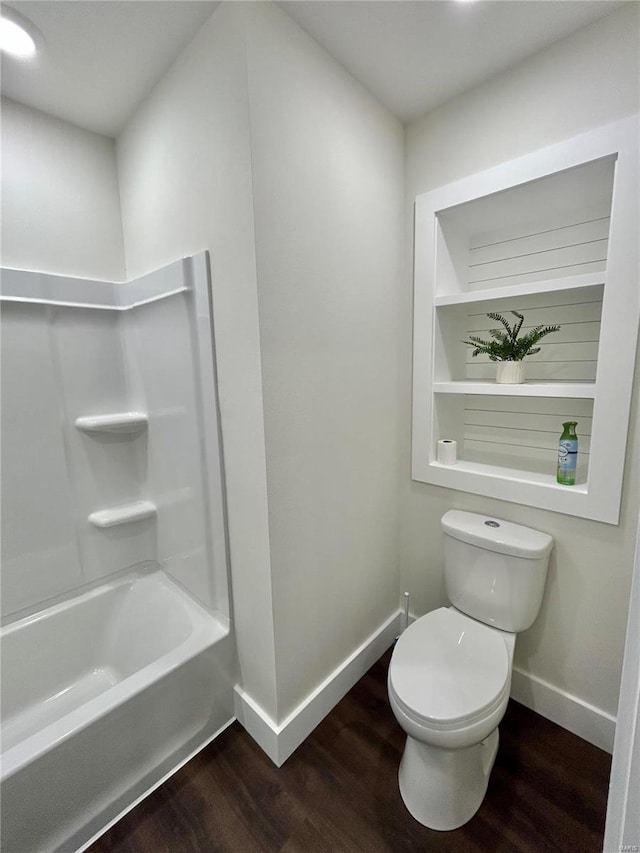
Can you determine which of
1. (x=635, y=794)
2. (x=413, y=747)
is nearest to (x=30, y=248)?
(x=635, y=794)

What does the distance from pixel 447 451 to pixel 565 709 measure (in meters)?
1.12

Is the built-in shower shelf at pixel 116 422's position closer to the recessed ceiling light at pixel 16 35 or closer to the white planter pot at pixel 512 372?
the recessed ceiling light at pixel 16 35

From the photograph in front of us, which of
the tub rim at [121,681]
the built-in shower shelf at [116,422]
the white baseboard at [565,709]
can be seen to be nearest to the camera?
the tub rim at [121,681]

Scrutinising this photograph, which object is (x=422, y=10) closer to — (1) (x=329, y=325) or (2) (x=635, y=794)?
(1) (x=329, y=325)

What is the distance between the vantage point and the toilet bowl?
1110 mm

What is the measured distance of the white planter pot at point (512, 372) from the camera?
58.6 inches

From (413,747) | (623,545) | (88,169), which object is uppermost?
(88,169)

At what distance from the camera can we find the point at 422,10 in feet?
3.68

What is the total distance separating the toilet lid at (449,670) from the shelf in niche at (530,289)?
4.27ft

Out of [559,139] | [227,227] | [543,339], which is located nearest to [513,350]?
[543,339]

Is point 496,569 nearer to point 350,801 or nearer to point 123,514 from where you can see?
point 350,801

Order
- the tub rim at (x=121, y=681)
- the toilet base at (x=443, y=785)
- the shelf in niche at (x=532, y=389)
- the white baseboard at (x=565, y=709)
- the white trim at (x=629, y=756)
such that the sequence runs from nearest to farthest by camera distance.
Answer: the white trim at (x=629, y=756) → the tub rim at (x=121, y=681) → the toilet base at (x=443, y=785) → the shelf in niche at (x=532, y=389) → the white baseboard at (x=565, y=709)

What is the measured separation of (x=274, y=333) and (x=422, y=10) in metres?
1.06

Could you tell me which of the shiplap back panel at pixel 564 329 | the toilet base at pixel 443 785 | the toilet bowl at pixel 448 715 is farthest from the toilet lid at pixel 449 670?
the shiplap back panel at pixel 564 329
